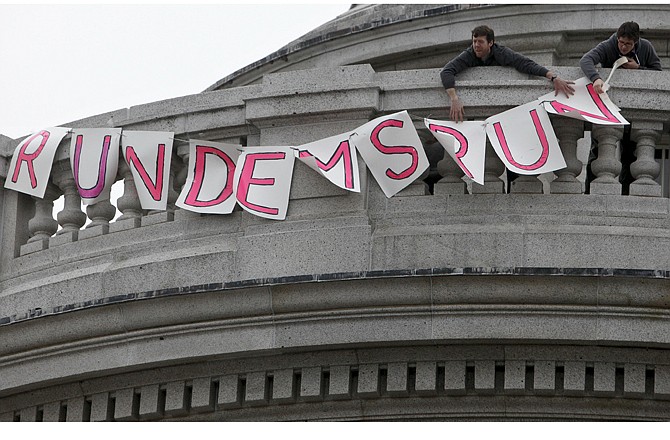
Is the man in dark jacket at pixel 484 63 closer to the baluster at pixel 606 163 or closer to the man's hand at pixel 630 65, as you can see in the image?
the baluster at pixel 606 163

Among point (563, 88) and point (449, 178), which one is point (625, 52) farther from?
point (449, 178)

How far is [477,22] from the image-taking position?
99.2 ft

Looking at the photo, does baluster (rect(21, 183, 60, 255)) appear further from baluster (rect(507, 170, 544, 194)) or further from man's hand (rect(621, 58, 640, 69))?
man's hand (rect(621, 58, 640, 69))

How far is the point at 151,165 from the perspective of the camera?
2270cm

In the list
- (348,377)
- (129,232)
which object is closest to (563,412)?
(348,377)

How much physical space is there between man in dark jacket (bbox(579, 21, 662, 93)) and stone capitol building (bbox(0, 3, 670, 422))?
12.2 inches

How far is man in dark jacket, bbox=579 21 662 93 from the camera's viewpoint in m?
22.3

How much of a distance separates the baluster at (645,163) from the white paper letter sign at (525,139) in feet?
2.64

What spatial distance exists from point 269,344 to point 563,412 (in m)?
2.88

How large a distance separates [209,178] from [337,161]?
1452 millimetres

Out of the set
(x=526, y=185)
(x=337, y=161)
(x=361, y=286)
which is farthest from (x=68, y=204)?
(x=526, y=185)

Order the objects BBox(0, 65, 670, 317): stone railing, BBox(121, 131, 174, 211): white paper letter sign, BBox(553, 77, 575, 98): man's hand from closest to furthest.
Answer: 1. BBox(0, 65, 670, 317): stone railing
2. BBox(553, 77, 575, 98): man's hand
3. BBox(121, 131, 174, 211): white paper letter sign

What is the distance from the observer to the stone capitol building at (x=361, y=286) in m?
20.9

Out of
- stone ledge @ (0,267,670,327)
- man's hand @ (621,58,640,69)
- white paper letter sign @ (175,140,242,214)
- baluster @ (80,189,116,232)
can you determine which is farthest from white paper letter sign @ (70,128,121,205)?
man's hand @ (621,58,640,69)
